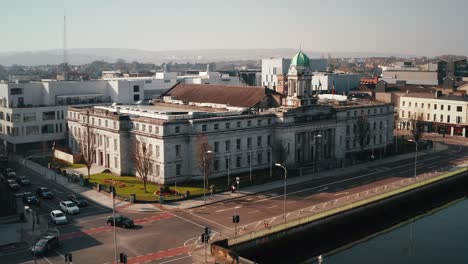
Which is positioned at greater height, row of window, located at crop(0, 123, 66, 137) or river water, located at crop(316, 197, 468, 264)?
row of window, located at crop(0, 123, 66, 137)

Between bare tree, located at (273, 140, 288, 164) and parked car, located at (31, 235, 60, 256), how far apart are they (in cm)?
4918

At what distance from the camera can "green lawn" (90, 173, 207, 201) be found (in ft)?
267

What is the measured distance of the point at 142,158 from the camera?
290 ft

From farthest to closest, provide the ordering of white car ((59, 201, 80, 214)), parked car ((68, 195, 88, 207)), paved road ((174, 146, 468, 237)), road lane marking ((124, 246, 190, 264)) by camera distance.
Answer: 1. parked car ((68, 195, 88, 207))
2. white car ((59, 201, 80, 214))
3. paved road ((174, 146, 468, 237))
4. road lane marking ((124, 246, 190, 264))

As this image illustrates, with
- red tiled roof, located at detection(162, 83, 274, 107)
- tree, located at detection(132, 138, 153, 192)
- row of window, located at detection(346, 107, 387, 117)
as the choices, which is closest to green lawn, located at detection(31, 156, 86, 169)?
tree, located at detection(132, 138, 153, 192)

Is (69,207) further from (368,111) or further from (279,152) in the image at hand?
(368,111)

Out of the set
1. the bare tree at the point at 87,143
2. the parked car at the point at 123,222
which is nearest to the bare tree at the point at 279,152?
the bare tree at the point at 87,143

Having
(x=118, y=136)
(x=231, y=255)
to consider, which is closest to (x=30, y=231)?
(x=231, y=255)

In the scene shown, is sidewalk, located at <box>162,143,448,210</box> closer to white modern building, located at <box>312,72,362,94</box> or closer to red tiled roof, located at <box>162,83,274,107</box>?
red tiled roof, located at <box>162,83,274,107</box>

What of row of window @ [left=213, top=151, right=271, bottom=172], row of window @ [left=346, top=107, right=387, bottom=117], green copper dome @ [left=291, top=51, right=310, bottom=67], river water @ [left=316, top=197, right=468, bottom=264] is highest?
green copper dome @ [left=291, top=51, right=310, bottom=67]

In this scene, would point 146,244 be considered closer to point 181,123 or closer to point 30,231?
point 30,231

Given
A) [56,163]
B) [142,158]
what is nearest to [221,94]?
[142,158]

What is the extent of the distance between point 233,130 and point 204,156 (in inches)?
444

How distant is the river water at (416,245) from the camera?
62594mm
